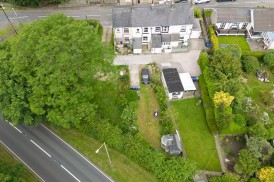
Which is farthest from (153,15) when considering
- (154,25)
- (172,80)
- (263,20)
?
(263,20)

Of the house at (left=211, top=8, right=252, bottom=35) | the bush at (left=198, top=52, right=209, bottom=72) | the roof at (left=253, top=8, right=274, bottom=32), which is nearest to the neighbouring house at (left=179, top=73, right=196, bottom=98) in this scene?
the bush at (left=198, top=52, right=209, bottom=72)

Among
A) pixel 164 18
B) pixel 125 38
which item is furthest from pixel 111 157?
pixel 164 18

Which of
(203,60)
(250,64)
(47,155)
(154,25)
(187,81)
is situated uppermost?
(154,25)

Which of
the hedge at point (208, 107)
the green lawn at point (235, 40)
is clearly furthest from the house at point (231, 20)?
the hedge at point (208, 107)

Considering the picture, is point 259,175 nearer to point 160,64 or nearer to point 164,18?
point 160,64

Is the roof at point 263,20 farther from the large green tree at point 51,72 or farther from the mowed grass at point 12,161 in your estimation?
the mowed grass at point 12,161

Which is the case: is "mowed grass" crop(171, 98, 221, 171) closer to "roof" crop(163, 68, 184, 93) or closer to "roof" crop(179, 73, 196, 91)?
"roof" crop(179, 73, 196, 91)

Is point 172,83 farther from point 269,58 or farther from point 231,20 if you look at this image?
point 231,20
